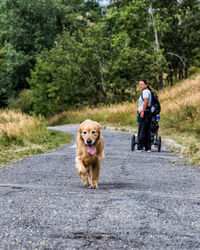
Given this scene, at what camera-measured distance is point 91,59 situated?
32.1m

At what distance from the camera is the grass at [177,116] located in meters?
12.5

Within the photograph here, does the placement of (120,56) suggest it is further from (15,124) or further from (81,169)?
(81,169)

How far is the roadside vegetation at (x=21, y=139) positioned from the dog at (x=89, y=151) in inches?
133

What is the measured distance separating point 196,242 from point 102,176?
155 inches

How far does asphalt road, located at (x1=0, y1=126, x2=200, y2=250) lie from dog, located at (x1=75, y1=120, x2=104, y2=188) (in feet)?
0.72

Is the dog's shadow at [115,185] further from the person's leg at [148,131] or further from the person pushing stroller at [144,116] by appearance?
the person's leg at [148,131]

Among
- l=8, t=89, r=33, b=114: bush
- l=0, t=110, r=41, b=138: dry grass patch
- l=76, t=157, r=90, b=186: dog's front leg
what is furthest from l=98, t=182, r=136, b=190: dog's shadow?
l=8, t=89, r=33, b=114: bush

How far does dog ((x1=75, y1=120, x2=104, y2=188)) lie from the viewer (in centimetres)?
532

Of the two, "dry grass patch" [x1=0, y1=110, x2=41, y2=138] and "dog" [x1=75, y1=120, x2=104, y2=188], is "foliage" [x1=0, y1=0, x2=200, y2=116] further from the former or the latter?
"dog" [x1=75, y1=120, x2=104, y2=188]

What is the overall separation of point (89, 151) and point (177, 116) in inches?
462

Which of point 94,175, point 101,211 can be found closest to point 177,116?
point 94,175

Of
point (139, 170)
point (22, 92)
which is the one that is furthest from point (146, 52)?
point (139, 170)

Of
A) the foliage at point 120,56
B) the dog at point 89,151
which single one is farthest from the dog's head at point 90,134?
the foliage at point 120,56

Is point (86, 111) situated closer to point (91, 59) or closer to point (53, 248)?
point (91, 59)
